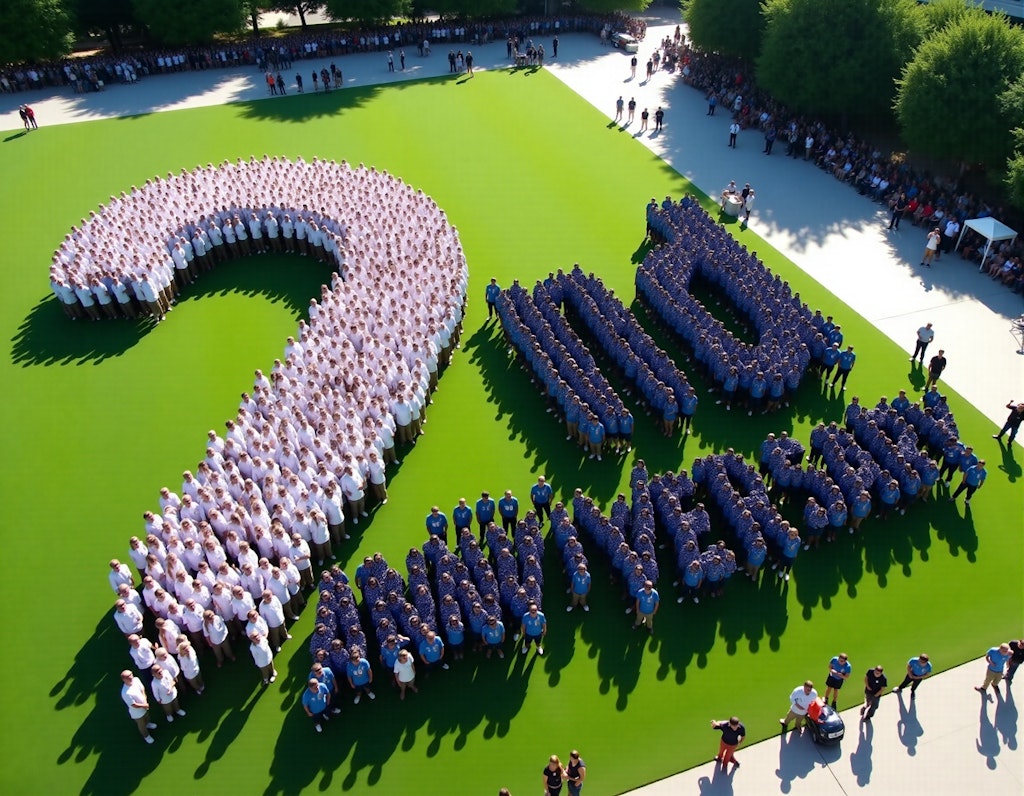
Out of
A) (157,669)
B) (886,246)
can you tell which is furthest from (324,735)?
(886,246)

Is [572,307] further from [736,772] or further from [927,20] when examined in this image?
[927,20]

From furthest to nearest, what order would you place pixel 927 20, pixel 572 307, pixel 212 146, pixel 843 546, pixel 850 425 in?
1. pixel 212 146
2. pixel 927 20
3. pixel 572 307
4. pixel 850 425
5. pixel 843 546

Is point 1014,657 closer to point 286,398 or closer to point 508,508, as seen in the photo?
point 508,508

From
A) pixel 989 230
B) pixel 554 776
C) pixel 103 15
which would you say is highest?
pixel 103 15

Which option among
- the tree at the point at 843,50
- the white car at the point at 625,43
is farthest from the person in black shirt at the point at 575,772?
the white car at the point at 625,43

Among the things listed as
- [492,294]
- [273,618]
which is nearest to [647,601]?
[273,618]
